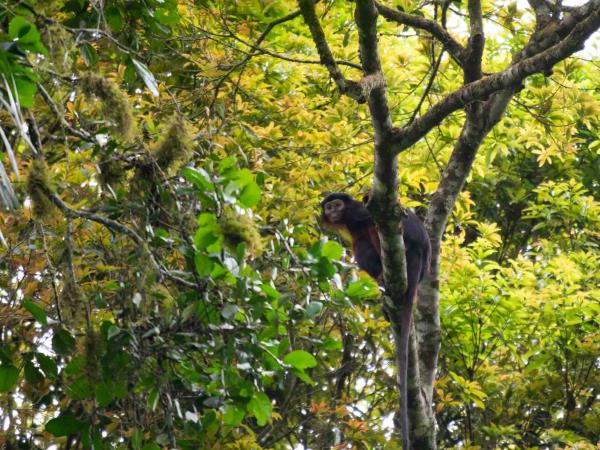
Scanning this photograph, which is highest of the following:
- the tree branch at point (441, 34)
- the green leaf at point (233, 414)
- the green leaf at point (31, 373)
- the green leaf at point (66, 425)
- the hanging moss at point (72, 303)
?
the tree branch at point (441, 34)

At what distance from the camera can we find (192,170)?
7.95 feet

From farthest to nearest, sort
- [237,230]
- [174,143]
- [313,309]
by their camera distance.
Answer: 1. [313,309]
2. [174,143]
3. [237,230]

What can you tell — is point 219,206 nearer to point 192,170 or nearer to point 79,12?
point 192,170

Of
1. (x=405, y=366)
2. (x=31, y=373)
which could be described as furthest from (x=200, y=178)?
(x=405, y=366)

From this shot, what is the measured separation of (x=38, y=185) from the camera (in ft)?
7.98

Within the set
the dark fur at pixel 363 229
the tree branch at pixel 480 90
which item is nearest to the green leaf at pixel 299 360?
the tree branch at pixel 480 90

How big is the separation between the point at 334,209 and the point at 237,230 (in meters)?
3.14

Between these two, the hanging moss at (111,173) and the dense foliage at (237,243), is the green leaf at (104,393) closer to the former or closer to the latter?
the dense foliage at (237,243)

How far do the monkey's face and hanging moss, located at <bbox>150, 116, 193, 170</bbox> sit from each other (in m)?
2.89

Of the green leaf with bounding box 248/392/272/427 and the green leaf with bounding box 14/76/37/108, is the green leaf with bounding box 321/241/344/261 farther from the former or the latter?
the green leaf with bounding box 14/76/37/108

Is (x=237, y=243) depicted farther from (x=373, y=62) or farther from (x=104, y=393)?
(x=373, y=62)

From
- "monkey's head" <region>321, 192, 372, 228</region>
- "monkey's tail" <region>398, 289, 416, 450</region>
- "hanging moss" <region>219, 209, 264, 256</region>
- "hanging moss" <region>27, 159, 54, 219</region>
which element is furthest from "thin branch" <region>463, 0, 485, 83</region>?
"hanging moss" <region>27, 159, 54, 219</region>

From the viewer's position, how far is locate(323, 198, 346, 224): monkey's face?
5.48 meters

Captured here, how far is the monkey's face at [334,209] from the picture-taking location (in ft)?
18.0
